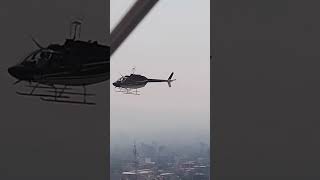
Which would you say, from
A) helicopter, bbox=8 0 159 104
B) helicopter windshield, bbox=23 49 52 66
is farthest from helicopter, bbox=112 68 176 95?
helicopter windshield, bbox=23 49 52 66

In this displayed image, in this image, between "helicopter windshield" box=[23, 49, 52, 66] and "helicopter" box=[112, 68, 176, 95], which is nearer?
"helicopter windshield" box=[23, 49, 52, 66]

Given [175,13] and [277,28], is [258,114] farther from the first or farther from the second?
[175,13]

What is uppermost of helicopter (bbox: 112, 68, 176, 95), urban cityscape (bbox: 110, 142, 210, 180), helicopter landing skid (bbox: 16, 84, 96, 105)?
helicopter (bbox: 112, 68, 176, 95)

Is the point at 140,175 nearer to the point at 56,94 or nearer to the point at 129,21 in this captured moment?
the point at 56,94

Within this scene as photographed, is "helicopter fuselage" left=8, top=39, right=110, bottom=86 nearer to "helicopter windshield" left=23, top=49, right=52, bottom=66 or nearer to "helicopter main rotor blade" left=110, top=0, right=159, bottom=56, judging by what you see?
"helicopter windshield" left=23, top=49, right=52, bottom=66

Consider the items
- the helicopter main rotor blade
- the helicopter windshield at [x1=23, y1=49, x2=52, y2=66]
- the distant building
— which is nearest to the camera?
the helicopter windshield at [x1=23, y1=49, x2=52, y2=66]

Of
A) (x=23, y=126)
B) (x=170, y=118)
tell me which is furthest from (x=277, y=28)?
(x=23, y=126)
